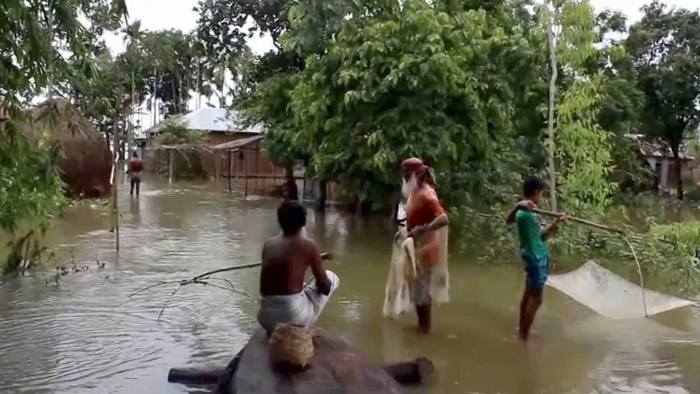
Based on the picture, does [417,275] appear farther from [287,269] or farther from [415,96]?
[415,96]

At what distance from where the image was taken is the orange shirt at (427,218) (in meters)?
7.50

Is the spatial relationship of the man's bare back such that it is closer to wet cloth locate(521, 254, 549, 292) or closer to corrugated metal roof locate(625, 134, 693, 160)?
wet cloth locate(521, 254, 549, 292)

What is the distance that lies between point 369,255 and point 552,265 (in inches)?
129

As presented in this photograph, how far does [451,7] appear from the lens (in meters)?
13.7


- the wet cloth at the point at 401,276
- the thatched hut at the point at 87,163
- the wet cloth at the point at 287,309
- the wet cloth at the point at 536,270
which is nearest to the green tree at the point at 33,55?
the wet cloth at the point at 287,309

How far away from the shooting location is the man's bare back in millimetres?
5375

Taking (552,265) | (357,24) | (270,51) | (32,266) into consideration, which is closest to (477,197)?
(552,265)

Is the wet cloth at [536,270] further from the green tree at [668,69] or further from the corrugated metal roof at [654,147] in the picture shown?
the corrugated metal roof at [654,147]

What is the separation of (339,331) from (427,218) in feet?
4.87

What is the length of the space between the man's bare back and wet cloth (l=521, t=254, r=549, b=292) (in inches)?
99.2

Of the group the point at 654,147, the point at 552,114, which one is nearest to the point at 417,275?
the point at 552,114

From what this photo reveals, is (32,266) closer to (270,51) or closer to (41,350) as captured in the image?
(41,350)

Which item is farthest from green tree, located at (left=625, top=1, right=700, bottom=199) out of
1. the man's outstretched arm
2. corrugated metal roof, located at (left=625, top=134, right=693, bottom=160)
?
the man's outstretched arm

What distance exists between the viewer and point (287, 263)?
5371mm
